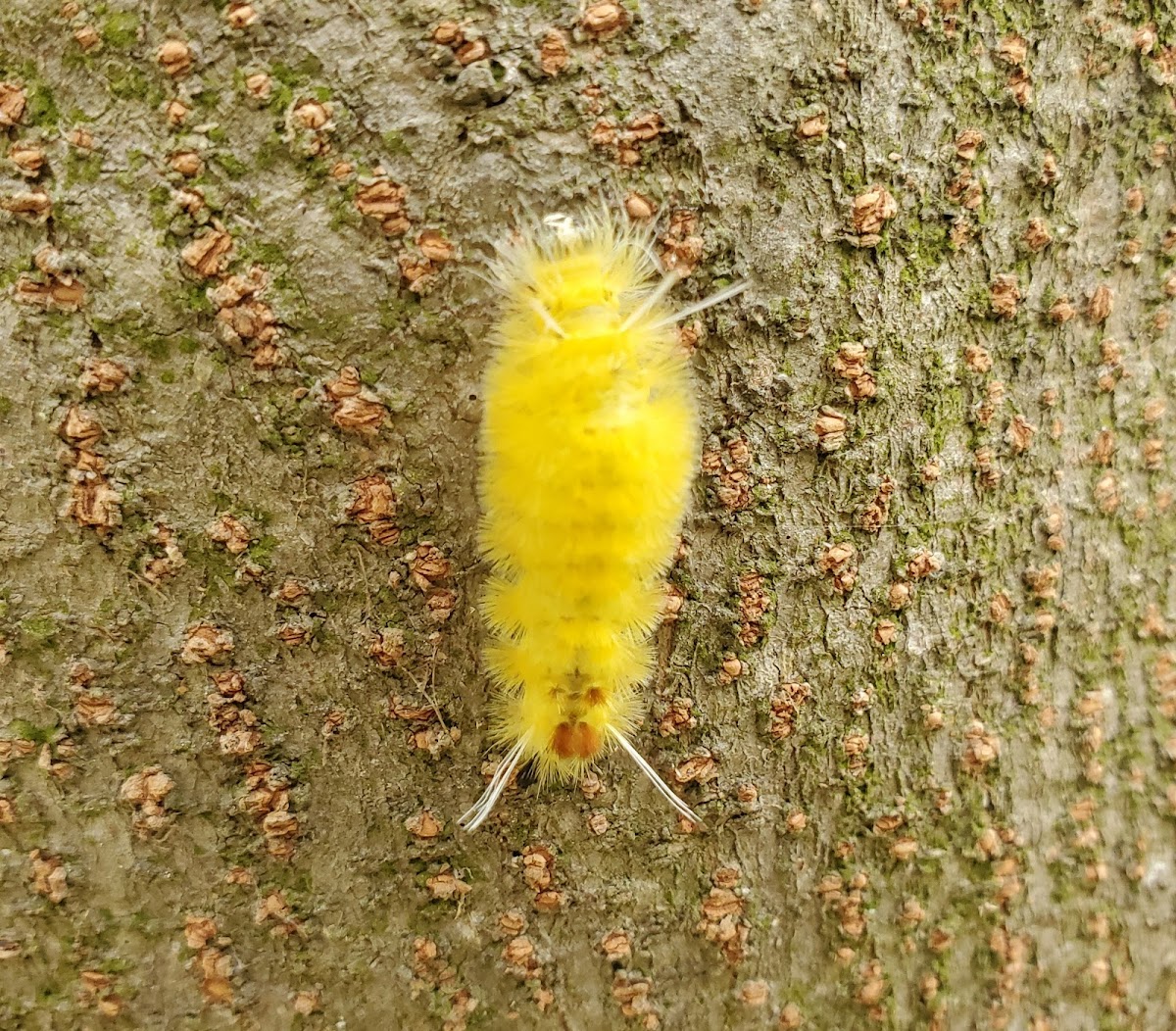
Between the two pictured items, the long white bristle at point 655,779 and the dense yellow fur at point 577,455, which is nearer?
the dense yellow fur at point 577,455

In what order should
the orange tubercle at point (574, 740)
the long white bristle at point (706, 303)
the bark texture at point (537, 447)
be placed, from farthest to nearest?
Result: the orange tubercle at point (574, 740) < the long white bristle at point (706, 303) < the bark texture at point (537, 447)

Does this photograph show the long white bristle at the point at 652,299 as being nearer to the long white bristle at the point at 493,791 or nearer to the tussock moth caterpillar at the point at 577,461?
the tussock moth caterpillar at the point at 577,461

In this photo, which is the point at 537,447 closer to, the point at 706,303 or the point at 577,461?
the point at 577,461

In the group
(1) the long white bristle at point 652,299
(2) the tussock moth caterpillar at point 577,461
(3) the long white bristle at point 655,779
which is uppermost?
(1) the long white bristle at point 652,299

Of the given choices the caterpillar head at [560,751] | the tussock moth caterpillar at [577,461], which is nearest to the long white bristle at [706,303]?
the tussock moth caterpillar at [577,461]

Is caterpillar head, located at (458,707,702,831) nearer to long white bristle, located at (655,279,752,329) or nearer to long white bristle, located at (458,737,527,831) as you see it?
long white bristle, located at (458,737,527,831)

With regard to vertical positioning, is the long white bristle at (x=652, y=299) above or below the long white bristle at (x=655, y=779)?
above

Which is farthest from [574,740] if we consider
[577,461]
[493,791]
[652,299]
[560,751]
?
[652,299]

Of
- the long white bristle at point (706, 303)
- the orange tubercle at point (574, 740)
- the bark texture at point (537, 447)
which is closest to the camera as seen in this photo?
the bark texture at point (537, 447)
